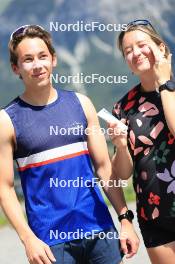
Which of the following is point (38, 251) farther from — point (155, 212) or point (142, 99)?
point (142, 99)

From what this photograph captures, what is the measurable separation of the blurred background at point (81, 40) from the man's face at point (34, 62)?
5367 millimetres

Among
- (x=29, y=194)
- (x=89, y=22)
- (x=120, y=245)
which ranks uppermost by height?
(x=89, y=22)

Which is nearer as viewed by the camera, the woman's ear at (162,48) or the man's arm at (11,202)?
the man's arm at (11,202)

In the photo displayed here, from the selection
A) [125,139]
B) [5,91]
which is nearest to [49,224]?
[125,139]

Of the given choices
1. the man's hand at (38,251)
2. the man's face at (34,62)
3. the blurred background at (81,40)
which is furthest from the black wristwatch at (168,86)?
the blurred background at (81,40)

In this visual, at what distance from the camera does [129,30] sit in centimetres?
232

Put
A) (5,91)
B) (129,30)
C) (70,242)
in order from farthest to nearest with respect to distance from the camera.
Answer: (5,91) < (129,30) < (70,242)

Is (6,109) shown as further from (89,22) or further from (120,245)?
(89,22)

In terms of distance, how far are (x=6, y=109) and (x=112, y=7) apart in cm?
593

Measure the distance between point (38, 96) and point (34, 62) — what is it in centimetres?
14

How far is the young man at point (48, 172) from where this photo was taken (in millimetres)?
2146

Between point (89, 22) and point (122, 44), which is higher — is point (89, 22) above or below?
above

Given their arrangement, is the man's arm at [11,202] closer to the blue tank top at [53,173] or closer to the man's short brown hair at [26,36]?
the blue tank top at [53,173]

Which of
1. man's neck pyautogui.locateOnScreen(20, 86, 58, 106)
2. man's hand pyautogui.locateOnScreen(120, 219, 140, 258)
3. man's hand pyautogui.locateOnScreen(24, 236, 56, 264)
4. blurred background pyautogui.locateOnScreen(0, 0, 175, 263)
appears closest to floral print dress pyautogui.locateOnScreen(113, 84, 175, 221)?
man's hand pyautogui.locateOnScreen(120, 219, 140, 258)
